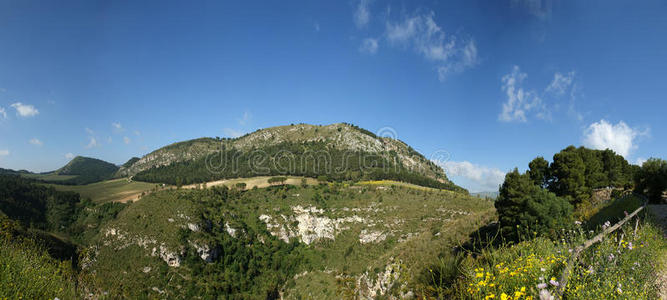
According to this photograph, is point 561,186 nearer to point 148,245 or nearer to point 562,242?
point 562,242

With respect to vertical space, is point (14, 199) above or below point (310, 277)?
above

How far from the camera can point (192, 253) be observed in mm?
78000

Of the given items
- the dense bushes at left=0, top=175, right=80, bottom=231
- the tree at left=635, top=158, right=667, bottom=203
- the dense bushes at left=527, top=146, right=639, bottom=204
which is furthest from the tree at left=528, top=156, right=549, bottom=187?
the dense bushes at left=0, top=175, right=80, bottom=231

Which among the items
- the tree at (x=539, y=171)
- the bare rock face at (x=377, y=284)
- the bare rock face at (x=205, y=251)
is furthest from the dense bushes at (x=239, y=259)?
the tree at (x=539, y=171)

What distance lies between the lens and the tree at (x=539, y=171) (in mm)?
34850

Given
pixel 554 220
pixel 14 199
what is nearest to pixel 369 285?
pixel 554 220

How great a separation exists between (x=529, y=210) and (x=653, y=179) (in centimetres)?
1098

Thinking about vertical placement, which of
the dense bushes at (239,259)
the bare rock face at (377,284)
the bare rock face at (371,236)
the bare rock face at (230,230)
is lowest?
the dense bushes at (239,259)

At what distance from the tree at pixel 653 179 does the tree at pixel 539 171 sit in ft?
40.0

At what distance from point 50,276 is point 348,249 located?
7926cm

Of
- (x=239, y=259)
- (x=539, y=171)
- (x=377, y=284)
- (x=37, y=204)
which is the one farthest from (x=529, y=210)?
(x=37, y=204)

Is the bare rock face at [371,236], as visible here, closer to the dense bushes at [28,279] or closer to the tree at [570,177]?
the tree at [570,177]

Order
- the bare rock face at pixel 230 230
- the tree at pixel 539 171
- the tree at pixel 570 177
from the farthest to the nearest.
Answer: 1. the bare rock face at pixel 230 230
2. the tree at pixel 539 171
3. the tree at pixel 570 177

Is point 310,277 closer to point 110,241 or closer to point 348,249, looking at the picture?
point 348,249
